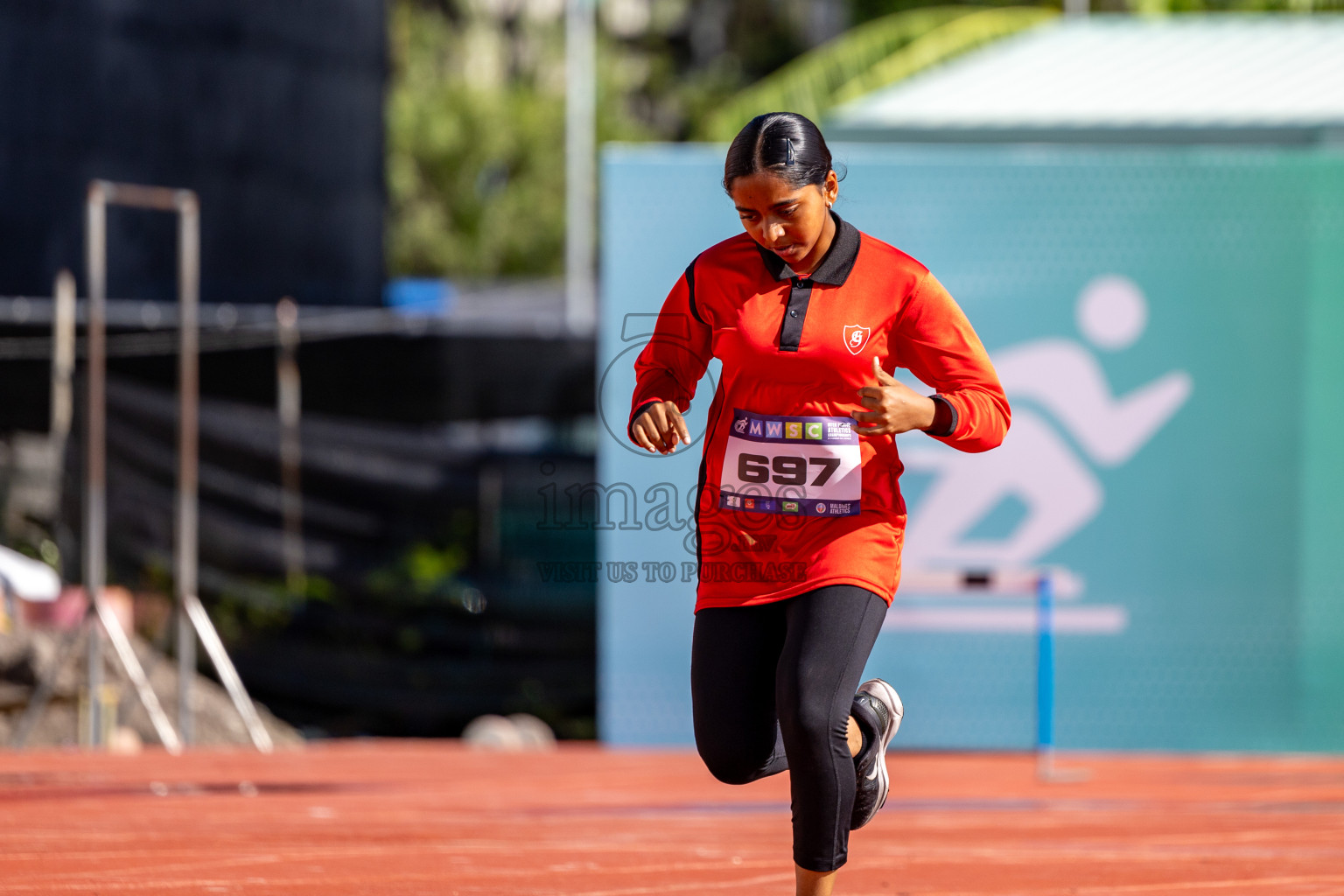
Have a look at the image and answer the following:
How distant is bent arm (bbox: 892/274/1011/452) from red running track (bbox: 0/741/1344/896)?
1.79 metres

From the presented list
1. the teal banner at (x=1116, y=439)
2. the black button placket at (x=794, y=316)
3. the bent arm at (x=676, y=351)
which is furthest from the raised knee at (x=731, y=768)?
the teal banner at (x=1116, y=439)

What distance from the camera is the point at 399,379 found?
38.5 feet

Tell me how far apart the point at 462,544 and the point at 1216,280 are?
15.0 feet

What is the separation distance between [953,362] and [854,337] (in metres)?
0.25

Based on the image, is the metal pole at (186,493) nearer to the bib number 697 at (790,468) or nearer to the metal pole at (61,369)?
the metal pole at (61,369)

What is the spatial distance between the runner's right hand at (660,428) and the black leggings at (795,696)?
43 centimetres

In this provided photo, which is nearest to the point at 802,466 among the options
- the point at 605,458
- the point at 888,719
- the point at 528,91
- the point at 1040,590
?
the point at 888,719

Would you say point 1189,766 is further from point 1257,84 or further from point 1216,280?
point 1257,84

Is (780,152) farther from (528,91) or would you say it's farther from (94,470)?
(528,91)

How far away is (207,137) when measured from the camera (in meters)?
17.8

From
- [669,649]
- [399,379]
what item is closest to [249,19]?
[399,379]

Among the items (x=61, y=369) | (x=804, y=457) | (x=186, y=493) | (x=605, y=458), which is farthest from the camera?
(x=61, y=369)

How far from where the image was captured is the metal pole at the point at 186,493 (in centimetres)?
1004

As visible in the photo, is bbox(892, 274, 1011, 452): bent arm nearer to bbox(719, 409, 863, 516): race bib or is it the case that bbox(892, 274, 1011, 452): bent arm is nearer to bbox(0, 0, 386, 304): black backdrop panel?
bbox(719, 409, 863, 516): race bib
